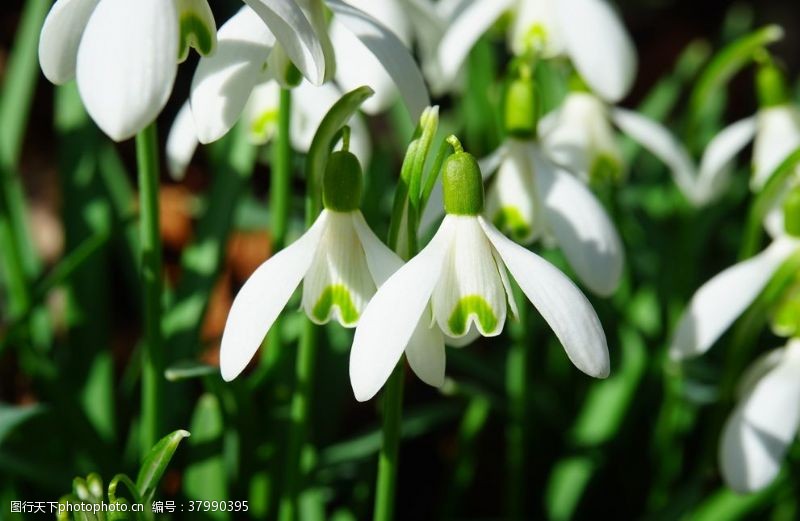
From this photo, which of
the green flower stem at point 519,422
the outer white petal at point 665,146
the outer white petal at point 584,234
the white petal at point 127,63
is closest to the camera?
the white petal at point 127,63

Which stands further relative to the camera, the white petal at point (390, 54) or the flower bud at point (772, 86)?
the flower bud at point (772, 86)

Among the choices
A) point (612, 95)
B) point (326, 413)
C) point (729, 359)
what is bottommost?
point (326, 413)

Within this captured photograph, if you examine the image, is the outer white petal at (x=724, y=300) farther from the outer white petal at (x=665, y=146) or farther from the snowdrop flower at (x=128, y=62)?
the snowdrop flower at (x=128, y=62)

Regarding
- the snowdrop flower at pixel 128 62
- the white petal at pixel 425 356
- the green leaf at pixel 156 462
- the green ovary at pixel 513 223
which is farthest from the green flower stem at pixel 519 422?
the snowdrop flower at pixel 128 62

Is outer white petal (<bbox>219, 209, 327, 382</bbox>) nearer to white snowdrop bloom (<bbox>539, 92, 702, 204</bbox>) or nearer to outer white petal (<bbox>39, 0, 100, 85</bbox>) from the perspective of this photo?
outer white petal (<bbox>39, 0, 100, 85</bbox>)

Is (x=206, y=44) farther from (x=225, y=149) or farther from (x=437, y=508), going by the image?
(x=437, y=508)

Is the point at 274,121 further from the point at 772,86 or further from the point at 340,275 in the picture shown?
the point at 772,86

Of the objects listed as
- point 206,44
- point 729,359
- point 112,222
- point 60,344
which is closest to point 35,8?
point 112,222

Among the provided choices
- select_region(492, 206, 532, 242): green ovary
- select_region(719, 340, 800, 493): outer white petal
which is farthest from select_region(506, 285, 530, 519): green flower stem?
select_region(719, 340, 800, 493): outer white petal
